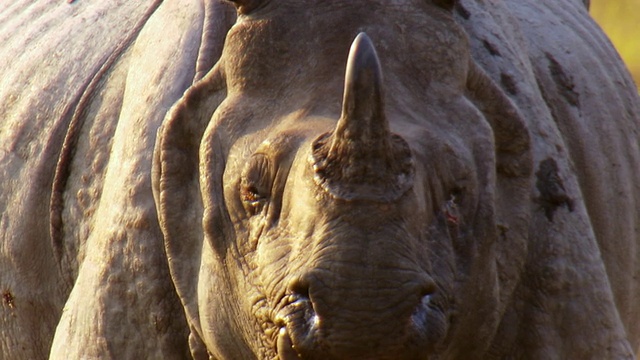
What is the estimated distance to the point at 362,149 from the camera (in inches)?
117

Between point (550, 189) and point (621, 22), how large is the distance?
11.8m

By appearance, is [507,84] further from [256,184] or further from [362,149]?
[362,149]

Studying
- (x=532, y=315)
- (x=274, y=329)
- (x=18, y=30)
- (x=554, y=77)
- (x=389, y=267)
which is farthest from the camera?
(x=18, y=30)

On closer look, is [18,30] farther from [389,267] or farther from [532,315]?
[389,267]

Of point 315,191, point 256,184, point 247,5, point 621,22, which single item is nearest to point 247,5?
point 247,5

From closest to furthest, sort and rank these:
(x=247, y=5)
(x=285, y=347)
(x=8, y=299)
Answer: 1. (x=285, y=347)
2. (x=247, y=5)
3. (x=8, y=299)

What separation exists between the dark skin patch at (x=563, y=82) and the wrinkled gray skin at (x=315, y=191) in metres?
0.01

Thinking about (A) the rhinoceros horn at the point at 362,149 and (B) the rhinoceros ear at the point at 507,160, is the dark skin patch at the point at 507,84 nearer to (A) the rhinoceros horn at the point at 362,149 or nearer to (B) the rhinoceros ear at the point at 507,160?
(B) the rhinoceros ear at the point at 507,160

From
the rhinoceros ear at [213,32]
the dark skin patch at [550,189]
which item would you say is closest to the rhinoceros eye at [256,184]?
the rhinoceros ear at [213,32]

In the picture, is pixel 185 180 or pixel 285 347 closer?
pixel 285 347

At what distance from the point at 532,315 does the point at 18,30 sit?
225 cm

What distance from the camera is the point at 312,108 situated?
11.0 feet

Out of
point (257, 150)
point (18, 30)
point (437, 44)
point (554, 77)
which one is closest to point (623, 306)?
point (554, 77)

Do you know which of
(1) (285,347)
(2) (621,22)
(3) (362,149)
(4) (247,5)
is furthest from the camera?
(2) (621,22)
